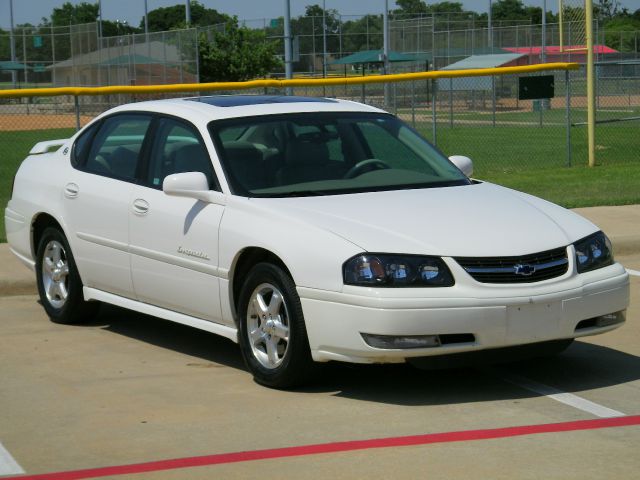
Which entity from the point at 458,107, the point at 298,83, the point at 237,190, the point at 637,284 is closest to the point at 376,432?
the point at 237,190

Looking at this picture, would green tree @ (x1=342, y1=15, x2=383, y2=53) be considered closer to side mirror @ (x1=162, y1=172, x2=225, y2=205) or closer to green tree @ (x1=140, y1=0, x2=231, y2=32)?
green tree @ (x1=140, y1=0, x2=231, y2=32)

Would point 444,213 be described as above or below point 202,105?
below

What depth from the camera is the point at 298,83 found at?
17734mm

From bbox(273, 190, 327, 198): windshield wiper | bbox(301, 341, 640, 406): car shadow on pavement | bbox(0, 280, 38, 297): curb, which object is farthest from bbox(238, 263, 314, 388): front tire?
bbox(0, 280, 38, 297): curb

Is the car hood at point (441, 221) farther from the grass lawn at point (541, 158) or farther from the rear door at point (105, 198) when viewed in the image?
the grass lawn at point (541, 158)

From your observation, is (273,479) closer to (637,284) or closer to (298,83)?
(637,284)

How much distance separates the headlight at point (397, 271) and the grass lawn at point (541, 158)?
6651 millimetres

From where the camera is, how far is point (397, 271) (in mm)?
6348

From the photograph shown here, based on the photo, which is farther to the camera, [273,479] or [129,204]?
[129,204]

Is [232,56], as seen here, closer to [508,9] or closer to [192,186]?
[192,186]

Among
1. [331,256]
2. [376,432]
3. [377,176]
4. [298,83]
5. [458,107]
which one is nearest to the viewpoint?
[376,432]

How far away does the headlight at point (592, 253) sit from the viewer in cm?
680

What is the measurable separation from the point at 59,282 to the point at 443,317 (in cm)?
349

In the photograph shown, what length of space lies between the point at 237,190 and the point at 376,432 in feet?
6.11
